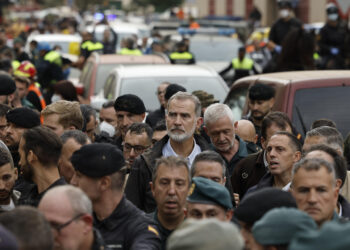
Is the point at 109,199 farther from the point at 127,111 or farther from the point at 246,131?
the point at 127,111

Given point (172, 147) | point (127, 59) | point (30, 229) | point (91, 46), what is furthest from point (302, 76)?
point (91, 46)

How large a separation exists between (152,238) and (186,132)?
2.05 metres

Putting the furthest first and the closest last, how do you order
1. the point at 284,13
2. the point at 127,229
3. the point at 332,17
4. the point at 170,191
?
the point at 332,17
the point at 284,13
the point at 170,191
the point at 127,229

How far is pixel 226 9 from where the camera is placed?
62906 millimetres

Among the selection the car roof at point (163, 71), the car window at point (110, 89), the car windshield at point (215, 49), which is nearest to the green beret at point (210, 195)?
the car window at point (110, 89)

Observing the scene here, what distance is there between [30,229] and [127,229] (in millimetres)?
1471

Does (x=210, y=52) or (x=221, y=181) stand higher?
(x=221, y=181)

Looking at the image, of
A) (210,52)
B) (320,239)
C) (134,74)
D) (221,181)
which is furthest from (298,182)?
(210,52)

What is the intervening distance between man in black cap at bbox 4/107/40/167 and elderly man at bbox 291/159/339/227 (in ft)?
9.50

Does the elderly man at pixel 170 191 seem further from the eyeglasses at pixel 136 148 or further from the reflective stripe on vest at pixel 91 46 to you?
the reflective stripe on vest at pixel 91 46

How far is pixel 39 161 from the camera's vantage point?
6480 mm

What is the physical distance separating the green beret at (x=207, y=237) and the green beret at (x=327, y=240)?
0.26m

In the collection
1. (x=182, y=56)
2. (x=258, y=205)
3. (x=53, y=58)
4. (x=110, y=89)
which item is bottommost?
(x=182, y=56)

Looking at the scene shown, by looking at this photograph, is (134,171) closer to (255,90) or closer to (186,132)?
(186,132)
